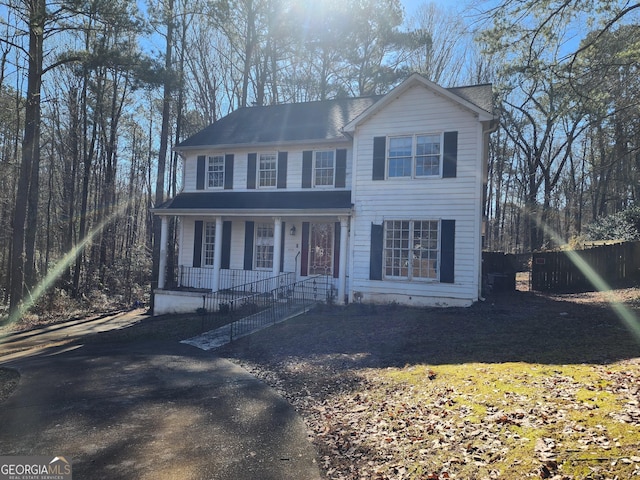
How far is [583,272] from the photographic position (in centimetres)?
1627

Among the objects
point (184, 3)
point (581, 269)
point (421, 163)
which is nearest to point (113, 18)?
point (184, 3)

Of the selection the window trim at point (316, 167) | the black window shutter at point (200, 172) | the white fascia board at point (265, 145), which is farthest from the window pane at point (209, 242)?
the window trim at point (316, 167)

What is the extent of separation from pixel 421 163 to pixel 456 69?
19323mm

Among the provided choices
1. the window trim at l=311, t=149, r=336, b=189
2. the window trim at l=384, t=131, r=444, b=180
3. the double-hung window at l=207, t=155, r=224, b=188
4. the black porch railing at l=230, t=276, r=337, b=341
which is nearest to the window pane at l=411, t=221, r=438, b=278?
the window trim at l=384, t=131, r=444, b=180

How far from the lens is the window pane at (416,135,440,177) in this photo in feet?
44.3

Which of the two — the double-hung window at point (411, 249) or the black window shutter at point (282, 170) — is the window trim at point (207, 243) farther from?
the double-hung window at point (411, 249)

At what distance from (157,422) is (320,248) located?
10.9m

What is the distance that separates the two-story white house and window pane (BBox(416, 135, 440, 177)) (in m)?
0.03

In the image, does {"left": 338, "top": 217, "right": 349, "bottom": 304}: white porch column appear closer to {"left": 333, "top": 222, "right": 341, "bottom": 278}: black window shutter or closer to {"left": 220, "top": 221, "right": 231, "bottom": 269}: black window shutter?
{"left": 333, "top": 222, "right": 341, "bottom": 278}: black window shutter

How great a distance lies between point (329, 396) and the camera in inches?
256

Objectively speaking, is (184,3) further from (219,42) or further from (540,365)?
(540,365)

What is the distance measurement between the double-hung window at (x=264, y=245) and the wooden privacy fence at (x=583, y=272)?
10695 mm

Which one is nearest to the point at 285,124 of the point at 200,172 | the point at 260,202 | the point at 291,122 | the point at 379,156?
the point at 291,122

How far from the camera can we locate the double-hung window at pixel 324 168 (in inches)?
627
